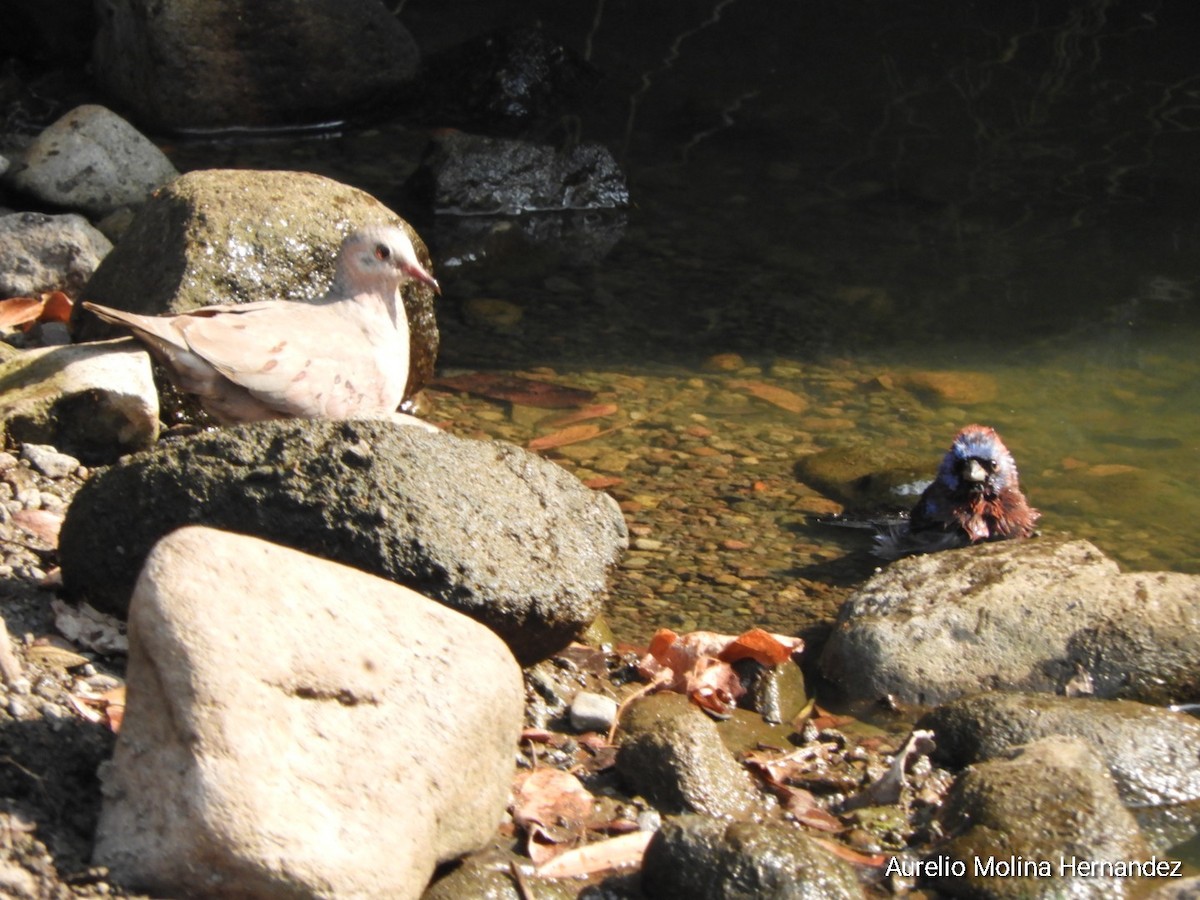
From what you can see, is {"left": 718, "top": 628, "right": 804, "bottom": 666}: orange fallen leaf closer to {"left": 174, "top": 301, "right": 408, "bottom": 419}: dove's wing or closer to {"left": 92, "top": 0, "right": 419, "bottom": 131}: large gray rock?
{"left": 174, "top": 301, "right": 408, "bottom": 419}: dove's wing

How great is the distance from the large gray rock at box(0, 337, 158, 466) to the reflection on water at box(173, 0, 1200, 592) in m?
1.95

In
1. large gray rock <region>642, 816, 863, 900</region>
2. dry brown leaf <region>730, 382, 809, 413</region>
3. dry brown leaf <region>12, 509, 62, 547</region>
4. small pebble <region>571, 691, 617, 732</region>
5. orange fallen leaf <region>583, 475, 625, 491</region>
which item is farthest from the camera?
dry brown leaf <region>730, 382, 809, 413</region>

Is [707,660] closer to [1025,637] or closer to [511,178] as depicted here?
[1025,637]

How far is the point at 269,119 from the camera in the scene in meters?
11.0

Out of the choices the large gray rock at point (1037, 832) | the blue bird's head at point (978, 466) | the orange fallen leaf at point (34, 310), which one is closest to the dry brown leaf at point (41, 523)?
the orange fallen leaf at point (34, 310)

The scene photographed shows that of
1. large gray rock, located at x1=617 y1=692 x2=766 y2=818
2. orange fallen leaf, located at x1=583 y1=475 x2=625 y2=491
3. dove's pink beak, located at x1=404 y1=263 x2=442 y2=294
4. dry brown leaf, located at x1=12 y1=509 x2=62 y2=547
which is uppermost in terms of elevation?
dove's pink beak, located at x1=404 y1=263 x2=442 y2=294

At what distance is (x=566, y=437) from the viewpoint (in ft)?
22.8

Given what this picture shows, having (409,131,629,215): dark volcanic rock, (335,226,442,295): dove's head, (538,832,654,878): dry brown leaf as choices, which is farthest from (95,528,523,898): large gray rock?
(409,131,629,215): dark volcanic rock

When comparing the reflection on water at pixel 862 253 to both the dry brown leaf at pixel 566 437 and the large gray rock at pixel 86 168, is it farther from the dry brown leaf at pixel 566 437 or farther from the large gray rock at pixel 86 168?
the large gray rock at pixel 86 168

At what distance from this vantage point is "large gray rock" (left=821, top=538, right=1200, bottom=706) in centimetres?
467

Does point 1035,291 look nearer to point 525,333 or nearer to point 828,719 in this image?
point 525,333

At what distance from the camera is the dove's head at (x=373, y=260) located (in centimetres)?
523

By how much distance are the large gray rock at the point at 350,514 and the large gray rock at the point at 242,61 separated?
7.26m

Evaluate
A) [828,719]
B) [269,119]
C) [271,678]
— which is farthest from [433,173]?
[271,678]
